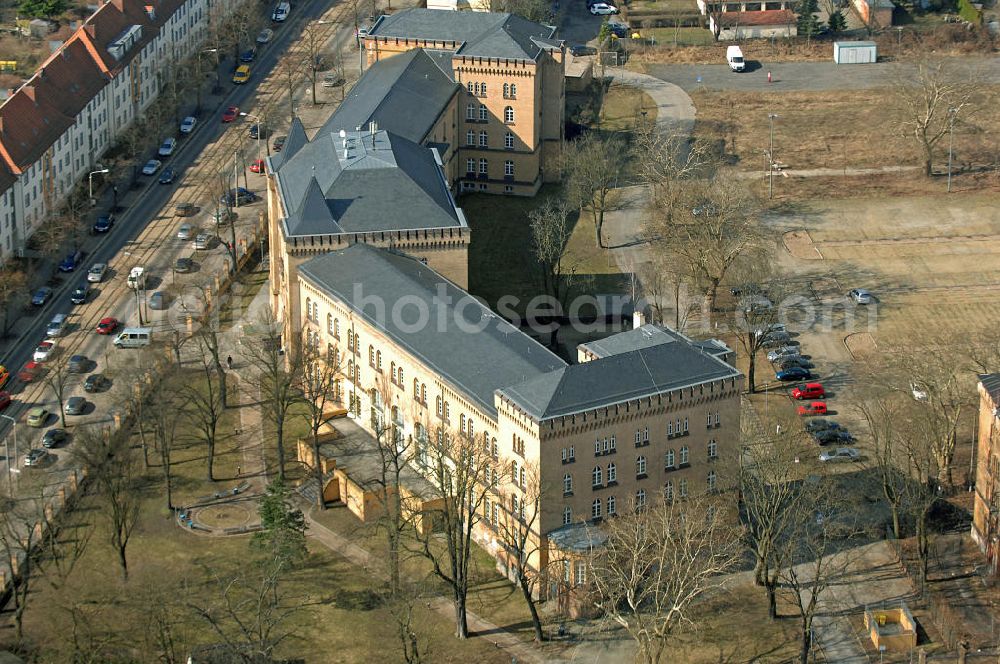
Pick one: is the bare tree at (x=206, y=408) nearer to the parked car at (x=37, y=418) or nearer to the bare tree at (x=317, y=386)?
the bare tree at (x=317, y=386)

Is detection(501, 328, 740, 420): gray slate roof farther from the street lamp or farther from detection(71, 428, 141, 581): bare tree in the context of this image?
the street lamp

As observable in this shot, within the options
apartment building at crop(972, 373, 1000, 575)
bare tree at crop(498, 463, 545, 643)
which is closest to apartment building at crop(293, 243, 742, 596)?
bare tree at crop(498, 463, 545, 643)

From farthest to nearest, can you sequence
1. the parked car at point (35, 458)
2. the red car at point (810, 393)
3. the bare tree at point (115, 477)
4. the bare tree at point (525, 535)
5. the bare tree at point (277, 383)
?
the red car at point (810, 393), the parked car at point (35, 458), the bare tree at point (277, 383), the bare tree at point (115, 477), the bare tree at point (525, 535)

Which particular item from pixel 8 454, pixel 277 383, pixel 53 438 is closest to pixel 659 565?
pixel 277 383

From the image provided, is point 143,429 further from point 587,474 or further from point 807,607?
point 807,607

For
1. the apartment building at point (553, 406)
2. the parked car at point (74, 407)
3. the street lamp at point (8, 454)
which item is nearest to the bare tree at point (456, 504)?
the apartment building at point (553, 406)

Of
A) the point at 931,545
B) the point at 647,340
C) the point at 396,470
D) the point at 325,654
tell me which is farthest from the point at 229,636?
the point at 931,545
